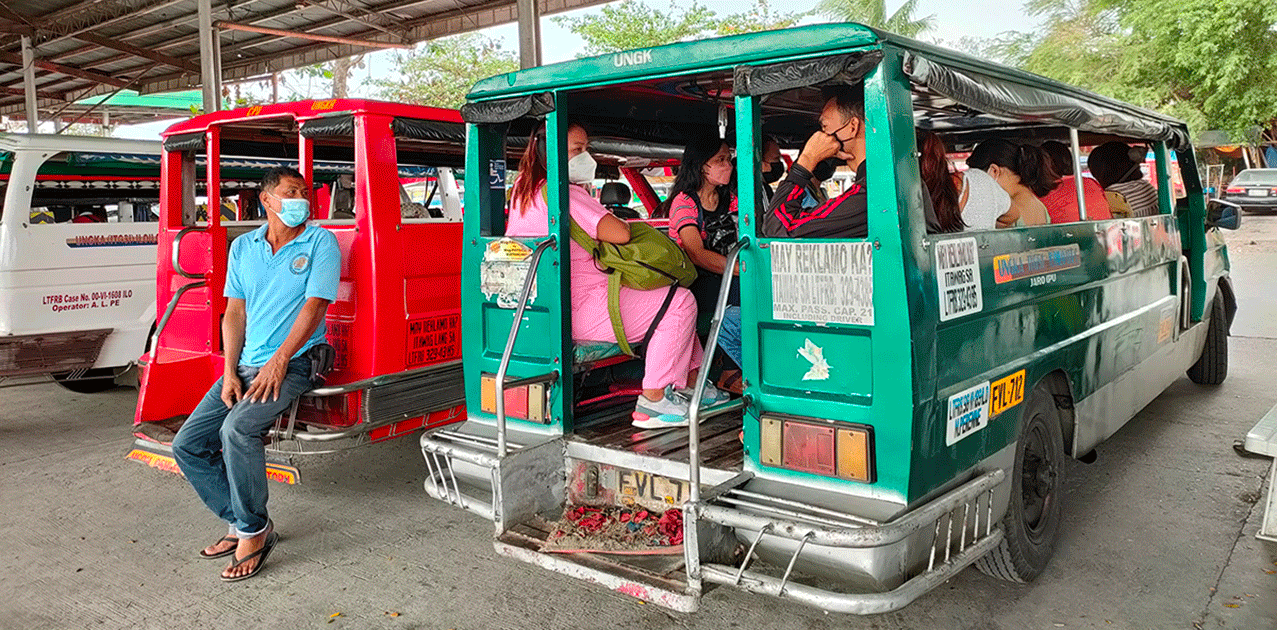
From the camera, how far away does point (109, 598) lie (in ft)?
12.7

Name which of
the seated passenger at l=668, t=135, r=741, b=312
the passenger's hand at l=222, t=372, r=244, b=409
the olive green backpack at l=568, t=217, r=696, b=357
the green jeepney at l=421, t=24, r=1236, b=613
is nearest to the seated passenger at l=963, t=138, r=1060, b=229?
the green jeepney at l=421, t=24, r=1236, b=613

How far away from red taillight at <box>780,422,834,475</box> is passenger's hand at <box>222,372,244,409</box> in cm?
249

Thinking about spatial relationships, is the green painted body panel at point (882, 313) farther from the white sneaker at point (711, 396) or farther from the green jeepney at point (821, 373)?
the white sneaker at point (711, 396)

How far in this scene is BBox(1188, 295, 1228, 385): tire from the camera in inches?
270

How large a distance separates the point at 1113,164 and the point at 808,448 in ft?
13.7

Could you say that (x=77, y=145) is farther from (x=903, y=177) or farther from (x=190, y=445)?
(x=903, y=177)

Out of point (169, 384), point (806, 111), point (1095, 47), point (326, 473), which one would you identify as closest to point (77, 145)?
Result: point (169, 384)

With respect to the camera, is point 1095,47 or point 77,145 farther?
point 1095,47

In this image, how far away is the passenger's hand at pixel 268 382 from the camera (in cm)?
405

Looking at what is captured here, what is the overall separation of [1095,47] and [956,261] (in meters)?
23.8

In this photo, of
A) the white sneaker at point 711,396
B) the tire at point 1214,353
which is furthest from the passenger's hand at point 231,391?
the tire at point 1214,353

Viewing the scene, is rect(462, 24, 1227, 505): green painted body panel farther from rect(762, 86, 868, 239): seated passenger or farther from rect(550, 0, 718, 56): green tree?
rect(550, 0, 718, 56): green tree

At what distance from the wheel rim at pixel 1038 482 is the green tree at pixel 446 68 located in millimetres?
24081

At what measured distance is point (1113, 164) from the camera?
604cm
